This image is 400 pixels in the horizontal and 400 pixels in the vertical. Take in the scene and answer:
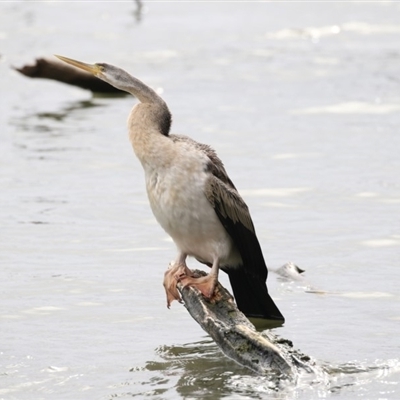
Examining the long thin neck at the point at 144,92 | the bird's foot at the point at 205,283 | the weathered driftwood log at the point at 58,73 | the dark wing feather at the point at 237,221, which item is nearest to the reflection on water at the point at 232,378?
the bird's foot at the point at 205,283

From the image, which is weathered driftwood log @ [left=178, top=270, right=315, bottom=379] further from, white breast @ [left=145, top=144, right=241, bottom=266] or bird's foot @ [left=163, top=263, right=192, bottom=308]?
white breast @ [left=145, top=144, right=241, bottom=266]

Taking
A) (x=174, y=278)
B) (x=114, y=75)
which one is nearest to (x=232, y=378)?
(x=174, y=278)

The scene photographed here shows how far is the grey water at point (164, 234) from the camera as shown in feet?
24.0

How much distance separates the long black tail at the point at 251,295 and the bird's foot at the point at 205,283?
0.38 m

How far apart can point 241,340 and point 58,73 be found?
9712 millimetres

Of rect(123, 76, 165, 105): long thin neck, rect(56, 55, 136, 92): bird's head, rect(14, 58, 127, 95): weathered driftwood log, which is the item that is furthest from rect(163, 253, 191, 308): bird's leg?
rect(14, 58, 127, 95): weathered driftwood log

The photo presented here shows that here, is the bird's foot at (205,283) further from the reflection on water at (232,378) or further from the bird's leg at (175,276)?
the reflection on water at (232,378)

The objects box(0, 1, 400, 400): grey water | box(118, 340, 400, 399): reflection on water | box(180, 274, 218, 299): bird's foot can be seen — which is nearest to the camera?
box(118, 340, 400, 399): reflection on water

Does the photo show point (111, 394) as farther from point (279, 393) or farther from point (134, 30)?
point (134, 30)

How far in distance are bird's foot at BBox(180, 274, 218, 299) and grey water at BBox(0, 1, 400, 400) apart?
47 centimetres

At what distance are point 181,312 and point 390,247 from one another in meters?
2.09

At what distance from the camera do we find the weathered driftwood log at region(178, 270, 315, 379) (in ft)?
21.8

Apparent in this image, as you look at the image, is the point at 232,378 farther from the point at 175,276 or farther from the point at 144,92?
the point at 144,92

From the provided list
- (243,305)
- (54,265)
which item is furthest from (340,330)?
(54,265)
